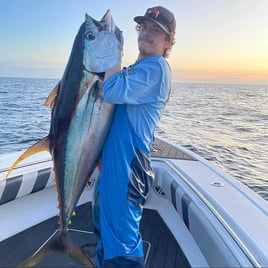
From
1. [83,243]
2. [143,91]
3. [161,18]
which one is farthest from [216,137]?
[143,91]

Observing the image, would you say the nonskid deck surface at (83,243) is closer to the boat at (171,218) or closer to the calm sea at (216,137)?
the boat at (171,218)

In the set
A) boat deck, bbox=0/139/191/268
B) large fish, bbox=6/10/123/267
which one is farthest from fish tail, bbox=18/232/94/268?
boat deck, bbox=0/139/191/268

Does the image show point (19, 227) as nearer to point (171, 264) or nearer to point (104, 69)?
point (171, 264)

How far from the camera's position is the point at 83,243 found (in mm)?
3219

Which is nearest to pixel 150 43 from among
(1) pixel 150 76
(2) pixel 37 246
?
(1) pixel 150 76

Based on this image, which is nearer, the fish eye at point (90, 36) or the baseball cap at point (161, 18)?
the fish eye at point (90, 36)

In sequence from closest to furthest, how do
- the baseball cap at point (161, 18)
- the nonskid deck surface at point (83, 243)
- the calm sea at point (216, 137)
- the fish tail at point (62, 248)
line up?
the baseball cap at point (161, 18) < the fish tail at point (62, 248) < the nonskid deck surface at point (83, 243) < the calm sea at point (216, 137)

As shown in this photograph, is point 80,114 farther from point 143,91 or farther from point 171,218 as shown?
point 171,218

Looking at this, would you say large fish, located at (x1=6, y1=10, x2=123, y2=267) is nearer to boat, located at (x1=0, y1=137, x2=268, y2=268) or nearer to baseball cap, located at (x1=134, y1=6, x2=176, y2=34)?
baseball cap, located at (x1=134, y1=6, x2=176, y2=34)

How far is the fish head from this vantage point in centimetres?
171

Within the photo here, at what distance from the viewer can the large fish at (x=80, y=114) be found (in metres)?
1.72

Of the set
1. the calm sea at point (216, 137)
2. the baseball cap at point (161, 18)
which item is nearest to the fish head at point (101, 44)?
the baseball cap at point (161, 18)

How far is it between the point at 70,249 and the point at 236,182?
5.60ft

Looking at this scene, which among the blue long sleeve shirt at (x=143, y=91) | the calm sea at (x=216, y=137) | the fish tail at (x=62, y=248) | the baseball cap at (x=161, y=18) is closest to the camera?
the blue long sleeve shirt at (x=143, y=91)
